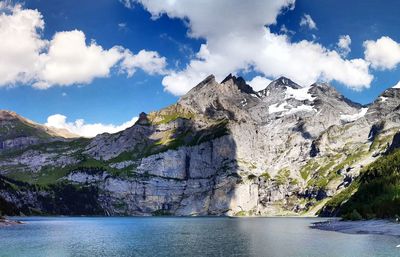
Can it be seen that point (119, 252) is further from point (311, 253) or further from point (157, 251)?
point (311, 253)

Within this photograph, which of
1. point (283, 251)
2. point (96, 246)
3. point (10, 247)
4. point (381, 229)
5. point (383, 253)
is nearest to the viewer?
point (383, 253)

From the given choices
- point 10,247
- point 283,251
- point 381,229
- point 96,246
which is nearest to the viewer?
point 283,251

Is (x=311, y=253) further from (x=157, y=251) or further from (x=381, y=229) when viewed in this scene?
(x=381, y=229)

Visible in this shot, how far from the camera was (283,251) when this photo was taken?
104438mm

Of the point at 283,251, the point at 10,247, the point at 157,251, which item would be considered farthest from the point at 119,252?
the point at 283,251

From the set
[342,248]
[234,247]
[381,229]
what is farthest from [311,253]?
[381,229]

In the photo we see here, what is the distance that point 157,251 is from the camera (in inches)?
4373

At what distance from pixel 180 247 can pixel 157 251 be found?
425 inches

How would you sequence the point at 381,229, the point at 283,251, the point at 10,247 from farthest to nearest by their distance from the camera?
the point at 381,229 → the point at 10,247 → the point at 283,251

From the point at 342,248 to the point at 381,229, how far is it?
2269 inches

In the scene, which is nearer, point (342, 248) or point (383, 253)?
point (383, 253)

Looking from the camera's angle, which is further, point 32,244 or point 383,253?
point 32,244

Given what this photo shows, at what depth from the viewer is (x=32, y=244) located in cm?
12550

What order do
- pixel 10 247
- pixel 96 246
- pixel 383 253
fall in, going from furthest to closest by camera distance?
pixel 96 246
pixel 10 247
pixel 383 253
